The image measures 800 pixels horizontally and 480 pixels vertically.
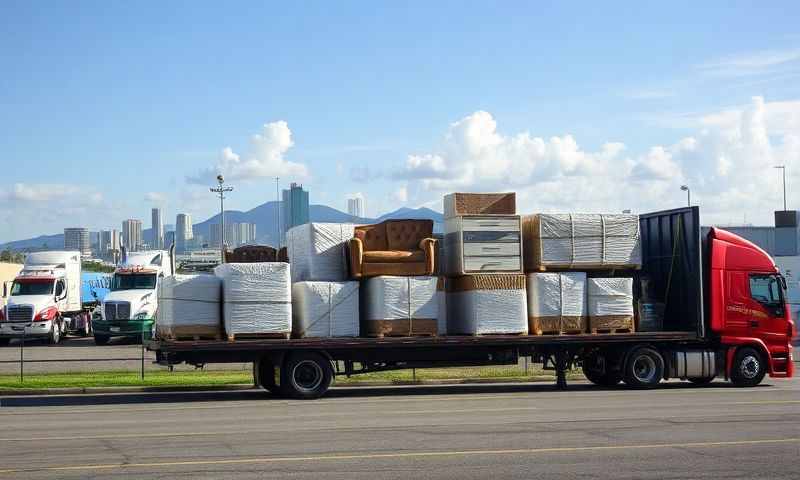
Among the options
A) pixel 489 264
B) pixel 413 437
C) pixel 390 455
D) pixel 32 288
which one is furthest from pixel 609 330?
pixel 32 288

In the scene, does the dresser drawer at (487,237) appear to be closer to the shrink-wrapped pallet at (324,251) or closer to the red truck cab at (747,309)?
the shrink-wrapped pallet at (324,251)

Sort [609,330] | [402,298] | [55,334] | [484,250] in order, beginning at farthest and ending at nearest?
[55,334]
[609,330]
[484,250]
[402,298]

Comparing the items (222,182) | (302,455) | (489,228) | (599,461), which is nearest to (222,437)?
(302,455)

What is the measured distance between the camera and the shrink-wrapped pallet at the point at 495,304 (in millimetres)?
21391

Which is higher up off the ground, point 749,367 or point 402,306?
point 402,306

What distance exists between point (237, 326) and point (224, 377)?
636 centimetres

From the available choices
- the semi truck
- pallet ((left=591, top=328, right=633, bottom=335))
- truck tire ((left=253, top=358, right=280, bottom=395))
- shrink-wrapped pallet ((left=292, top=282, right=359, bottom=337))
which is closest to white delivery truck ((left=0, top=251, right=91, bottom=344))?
truck tire ((left=253, top=358, right=280, bottom=395))

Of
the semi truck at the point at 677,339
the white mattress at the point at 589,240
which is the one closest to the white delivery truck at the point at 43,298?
the semi truck at the point at 677,339

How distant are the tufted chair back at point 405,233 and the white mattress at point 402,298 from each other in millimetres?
765

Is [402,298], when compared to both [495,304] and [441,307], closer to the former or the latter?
[441,307]

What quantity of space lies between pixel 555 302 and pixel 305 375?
546cm

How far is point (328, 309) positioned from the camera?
2078 centimetres

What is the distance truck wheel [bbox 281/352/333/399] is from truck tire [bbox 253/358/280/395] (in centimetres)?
70

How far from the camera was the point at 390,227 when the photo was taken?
21375 mm
